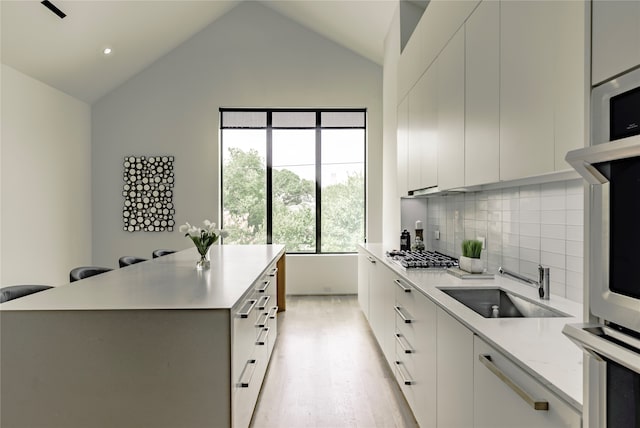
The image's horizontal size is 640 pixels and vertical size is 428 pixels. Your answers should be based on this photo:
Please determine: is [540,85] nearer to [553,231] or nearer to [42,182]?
[553,231]

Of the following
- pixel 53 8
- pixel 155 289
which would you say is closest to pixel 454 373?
pixel 155 289

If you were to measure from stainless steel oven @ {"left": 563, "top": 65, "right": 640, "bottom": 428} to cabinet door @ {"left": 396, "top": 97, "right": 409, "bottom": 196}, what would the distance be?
3144 millimetres

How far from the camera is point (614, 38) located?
0.74 m

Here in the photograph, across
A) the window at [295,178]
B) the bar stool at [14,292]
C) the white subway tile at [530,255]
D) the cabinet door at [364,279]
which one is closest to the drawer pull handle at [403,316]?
the white subway tile at [530,255]

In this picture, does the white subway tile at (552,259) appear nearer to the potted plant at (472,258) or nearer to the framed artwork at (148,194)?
the potted plant at (472,258)

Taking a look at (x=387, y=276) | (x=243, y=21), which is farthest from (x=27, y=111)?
(x=387, y=276)

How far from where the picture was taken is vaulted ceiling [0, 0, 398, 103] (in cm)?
432

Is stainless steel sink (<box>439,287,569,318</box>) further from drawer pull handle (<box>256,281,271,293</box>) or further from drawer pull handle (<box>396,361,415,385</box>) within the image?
drawer pull handle (<box>256,281,271,293</box>)

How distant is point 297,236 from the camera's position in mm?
6566

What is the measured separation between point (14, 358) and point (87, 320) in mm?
336

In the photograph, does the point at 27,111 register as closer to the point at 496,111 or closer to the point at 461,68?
the point at 461,68

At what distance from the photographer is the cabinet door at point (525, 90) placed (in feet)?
5.08

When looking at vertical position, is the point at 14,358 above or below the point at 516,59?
below

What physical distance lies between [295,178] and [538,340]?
545 cm
